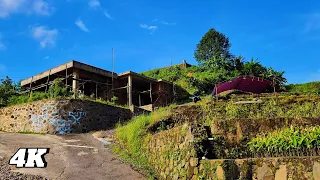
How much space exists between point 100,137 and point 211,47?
2967 cm

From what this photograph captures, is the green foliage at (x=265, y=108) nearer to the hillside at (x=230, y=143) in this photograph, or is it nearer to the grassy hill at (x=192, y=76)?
the hillside at (x=230, y=143)

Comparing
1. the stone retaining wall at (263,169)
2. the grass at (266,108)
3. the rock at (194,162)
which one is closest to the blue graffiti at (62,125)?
the grass at (266,108)

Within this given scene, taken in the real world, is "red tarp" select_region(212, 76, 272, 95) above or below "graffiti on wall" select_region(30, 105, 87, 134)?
above

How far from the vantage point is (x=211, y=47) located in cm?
4241

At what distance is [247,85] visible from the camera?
73.6 ft

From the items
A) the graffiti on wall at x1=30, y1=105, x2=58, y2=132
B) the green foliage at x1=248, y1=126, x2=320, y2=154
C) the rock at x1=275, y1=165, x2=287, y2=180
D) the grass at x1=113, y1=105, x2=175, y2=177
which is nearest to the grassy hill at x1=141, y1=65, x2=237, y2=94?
the graffiti on wall at x1=30, y1=105, x2=58, y2=132

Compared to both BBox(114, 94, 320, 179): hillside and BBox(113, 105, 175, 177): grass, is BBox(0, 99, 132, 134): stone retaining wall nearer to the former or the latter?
BBox(113, 105, 175, 177): grass

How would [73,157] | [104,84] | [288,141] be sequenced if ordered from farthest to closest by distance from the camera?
1. [104,84]
2. [73,157]
3. [288,141]

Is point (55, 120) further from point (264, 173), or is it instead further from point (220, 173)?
point (264, 173)

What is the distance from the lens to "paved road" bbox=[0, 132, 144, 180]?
31.9 ft

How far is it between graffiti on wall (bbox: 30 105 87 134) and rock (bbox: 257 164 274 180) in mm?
12325

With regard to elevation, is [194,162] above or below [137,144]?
below

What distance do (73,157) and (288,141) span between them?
7617 mm

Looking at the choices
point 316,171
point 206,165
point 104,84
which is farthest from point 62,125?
point 316,171
